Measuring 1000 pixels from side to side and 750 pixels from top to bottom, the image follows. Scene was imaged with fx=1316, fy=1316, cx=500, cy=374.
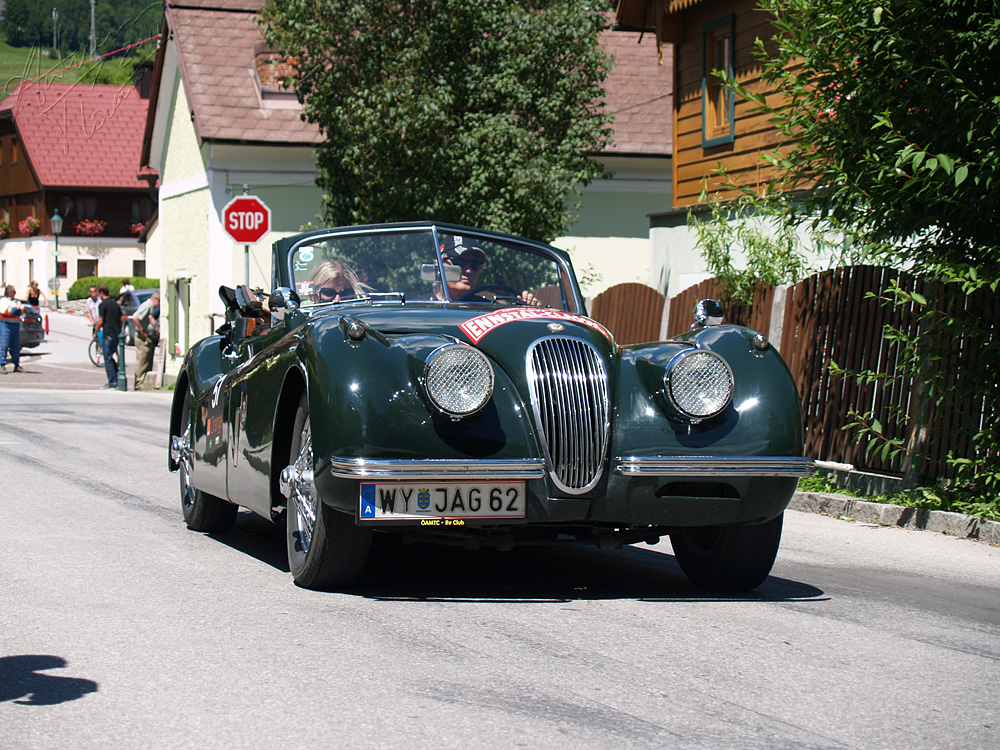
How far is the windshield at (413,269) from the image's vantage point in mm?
7176

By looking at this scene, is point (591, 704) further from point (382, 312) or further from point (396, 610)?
point (382, 312)

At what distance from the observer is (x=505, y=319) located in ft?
19.7

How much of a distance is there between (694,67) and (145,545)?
14.6 m

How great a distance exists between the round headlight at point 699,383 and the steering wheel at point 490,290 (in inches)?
63.7

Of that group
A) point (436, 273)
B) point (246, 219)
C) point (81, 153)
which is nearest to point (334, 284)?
point (436, 273)

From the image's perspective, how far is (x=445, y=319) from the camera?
6.20 m

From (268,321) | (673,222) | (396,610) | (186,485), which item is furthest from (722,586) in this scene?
(673,222)

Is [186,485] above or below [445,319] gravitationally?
below

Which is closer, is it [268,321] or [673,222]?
[268,321]

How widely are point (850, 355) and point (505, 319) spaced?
538 centimetres

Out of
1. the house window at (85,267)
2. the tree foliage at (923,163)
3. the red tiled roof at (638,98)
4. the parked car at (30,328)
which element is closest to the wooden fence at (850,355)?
the tree foliage at (923,163)

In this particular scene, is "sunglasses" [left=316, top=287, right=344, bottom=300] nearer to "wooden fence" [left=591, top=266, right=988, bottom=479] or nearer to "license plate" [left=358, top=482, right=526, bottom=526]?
"license plate" [left=358, top=482, right=526, bottom=526]

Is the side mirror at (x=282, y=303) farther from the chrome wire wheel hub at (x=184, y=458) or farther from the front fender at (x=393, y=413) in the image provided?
the chrome wire wheel hub at (x=184, y=458)

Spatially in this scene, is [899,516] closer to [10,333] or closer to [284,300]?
[284,300]
